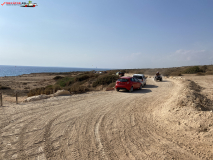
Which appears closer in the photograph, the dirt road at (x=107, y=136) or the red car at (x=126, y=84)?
the dirt road at (x=107, y=136)

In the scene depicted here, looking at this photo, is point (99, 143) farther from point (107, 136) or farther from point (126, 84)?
point (126, 84)

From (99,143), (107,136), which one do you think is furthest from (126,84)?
(99,143)

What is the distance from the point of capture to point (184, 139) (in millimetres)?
4523

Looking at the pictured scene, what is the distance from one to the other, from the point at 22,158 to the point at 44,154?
473mm

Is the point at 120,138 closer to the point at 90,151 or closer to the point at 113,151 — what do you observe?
the point at 113,151

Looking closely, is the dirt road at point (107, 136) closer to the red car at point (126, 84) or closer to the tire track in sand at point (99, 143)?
the tire track in sand at point (99, 143)

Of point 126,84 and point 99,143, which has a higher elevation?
point 126,84

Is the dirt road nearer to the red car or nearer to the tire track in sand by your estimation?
the tire track in sand

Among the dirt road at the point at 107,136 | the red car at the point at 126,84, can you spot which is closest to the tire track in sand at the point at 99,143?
the dirt road at the point at 107,136

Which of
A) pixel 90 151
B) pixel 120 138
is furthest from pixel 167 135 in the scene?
pixel 90 151

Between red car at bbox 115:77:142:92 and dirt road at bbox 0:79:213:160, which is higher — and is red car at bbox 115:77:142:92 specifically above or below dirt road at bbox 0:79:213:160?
above

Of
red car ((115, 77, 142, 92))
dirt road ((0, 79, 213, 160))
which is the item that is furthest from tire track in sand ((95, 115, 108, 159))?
red car ((115, 77, 142, 92))

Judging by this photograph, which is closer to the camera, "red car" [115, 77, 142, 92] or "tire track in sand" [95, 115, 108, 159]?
"tire track in sand" [95, 115, 108, 159]

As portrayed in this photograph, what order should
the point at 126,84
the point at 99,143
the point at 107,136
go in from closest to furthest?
the point at 99,143 → the point at 107,136 → the point at 126,84
